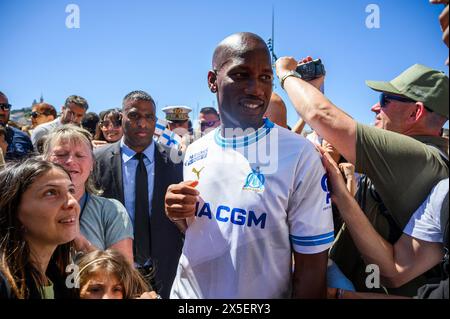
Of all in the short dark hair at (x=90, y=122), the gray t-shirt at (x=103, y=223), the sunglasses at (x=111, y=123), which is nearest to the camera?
the gray t-shirt at (x=103, y=223)

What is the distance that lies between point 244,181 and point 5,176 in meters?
1.07

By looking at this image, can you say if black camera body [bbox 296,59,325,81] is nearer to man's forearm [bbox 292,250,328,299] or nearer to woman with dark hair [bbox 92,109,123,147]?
man's forearm [bbox 292,250,328,299]

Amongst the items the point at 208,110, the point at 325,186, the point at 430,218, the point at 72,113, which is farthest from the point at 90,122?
the point at 430,218

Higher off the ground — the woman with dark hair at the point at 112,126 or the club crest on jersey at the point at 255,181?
the woman with dark hair at the point at 112,126

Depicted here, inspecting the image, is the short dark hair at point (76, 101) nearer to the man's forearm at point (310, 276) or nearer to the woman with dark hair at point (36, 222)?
the woman with dark hair at point (36, 222)

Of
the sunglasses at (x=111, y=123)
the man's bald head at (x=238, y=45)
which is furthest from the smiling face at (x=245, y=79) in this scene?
the sunglasses at (x=111, y=123)

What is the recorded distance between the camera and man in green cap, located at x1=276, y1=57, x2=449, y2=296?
5.45 ft

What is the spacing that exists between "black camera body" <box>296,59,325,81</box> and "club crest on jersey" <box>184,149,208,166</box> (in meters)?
0.61

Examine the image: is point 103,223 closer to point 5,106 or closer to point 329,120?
point 329,120

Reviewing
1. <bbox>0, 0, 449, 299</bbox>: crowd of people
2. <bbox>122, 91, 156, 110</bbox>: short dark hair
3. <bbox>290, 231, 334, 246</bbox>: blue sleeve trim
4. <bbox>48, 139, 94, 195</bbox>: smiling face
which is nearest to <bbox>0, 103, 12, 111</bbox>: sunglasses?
<bbox>122, 91, 156, 110</bbox>: short dark hair

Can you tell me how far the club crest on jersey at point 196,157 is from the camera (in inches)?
72.8
